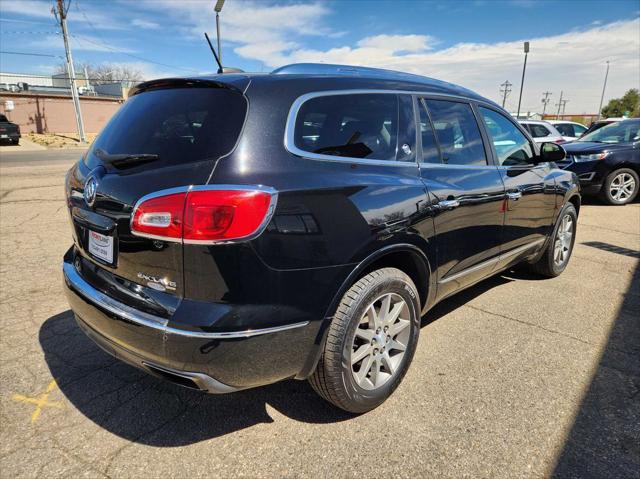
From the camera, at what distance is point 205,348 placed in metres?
1.93

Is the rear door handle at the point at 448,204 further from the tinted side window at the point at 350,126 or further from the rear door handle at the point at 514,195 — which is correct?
the rear door handle at the point at 514,195

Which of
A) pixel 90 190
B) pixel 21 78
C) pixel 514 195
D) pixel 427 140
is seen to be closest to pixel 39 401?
pixel 90 190

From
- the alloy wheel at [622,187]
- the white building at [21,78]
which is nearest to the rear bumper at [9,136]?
the alloy wheel at [622,187]

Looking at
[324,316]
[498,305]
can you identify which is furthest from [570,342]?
[324,316]

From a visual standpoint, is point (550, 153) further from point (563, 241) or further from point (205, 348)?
point (205, 348)

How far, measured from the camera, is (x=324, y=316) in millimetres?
2211

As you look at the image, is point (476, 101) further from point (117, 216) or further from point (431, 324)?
point (117, 216)

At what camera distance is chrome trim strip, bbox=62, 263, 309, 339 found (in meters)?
1.93

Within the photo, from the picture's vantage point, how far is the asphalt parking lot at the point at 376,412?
7.23 feet

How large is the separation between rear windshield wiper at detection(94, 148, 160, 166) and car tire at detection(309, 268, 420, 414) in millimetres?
1167

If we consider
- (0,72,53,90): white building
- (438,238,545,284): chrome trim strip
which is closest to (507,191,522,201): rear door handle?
(438,238,545,284): chrome trim strip

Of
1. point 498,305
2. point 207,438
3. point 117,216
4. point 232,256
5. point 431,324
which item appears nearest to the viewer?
point 232,256

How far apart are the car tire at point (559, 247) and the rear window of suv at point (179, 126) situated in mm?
3625

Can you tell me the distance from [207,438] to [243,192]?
4.43 feet
